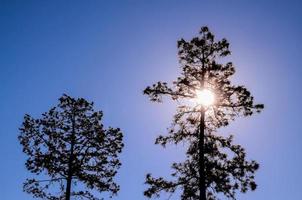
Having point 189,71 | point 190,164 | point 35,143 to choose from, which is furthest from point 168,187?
point 35,143

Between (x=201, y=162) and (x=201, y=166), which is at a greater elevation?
(x=201, y=162)

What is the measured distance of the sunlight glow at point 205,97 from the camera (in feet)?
79.6

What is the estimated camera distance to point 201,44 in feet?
82.4

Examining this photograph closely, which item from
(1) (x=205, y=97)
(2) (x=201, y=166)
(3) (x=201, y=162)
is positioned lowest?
(2) (x=201, y=166)

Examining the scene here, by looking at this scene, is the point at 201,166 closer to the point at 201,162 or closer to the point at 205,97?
the point at 201,162

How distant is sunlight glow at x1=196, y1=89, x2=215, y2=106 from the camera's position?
24.3 m

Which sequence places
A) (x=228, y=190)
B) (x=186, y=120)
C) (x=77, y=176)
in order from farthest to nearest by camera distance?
(x=77, y=176) < (x=186, y=120) < (x=228, y=190)

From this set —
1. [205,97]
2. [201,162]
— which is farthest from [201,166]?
[205,97]

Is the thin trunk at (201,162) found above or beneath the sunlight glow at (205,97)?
beneath

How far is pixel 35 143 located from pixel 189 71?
11823 mm

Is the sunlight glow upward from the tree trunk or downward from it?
upward

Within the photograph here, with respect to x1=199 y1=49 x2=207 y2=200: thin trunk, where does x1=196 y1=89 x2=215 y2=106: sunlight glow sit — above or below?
above

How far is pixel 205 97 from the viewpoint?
2441 centimetres

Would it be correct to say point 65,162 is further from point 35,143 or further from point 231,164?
point 231,164
